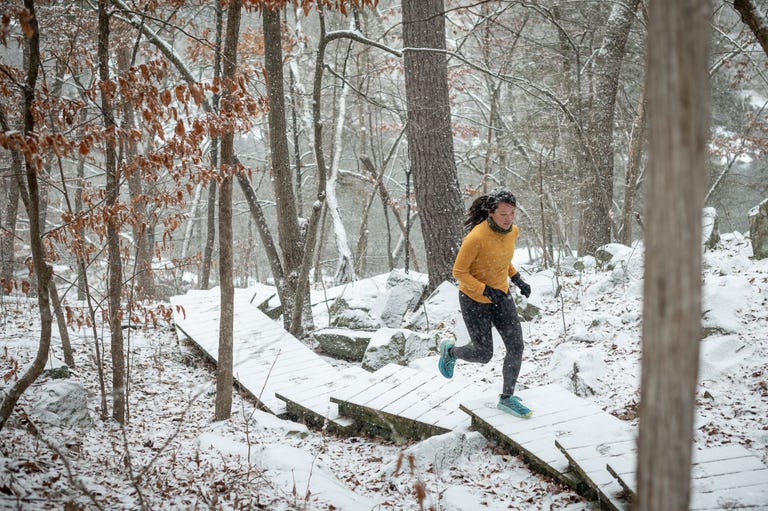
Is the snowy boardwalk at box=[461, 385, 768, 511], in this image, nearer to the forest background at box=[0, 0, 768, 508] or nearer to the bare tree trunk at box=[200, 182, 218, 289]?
the forest background at box=[0, 0, 768, 508]

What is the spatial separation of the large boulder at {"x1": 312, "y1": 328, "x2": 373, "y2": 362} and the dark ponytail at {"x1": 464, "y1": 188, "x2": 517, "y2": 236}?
3.51m

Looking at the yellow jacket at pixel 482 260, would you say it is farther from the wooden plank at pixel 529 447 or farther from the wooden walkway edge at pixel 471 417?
the wooden walkway edge at pixel 471 417

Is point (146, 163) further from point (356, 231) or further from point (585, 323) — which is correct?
point (356, 231)

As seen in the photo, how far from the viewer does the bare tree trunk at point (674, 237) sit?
4.49ft

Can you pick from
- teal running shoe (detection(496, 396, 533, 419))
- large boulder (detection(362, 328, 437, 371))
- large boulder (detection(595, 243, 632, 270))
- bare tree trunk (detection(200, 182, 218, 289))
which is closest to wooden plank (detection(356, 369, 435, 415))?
large boulder (detection(362, 328, 437, 371))

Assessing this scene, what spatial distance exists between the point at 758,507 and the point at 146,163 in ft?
16.5

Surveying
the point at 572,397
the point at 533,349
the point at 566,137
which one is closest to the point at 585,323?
the point at 533,349

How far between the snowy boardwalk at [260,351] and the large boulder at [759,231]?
5964mm

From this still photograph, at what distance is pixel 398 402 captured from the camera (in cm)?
564

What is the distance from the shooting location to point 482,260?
4941 mm

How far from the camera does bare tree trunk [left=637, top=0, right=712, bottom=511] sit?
137 cm

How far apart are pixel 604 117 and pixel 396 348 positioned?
7.00 meters

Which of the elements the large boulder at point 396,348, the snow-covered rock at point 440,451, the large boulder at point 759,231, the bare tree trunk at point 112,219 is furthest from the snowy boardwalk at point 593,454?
the large boulder at point 759,231

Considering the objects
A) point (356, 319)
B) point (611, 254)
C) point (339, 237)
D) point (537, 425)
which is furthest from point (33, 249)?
point (339, 237)
